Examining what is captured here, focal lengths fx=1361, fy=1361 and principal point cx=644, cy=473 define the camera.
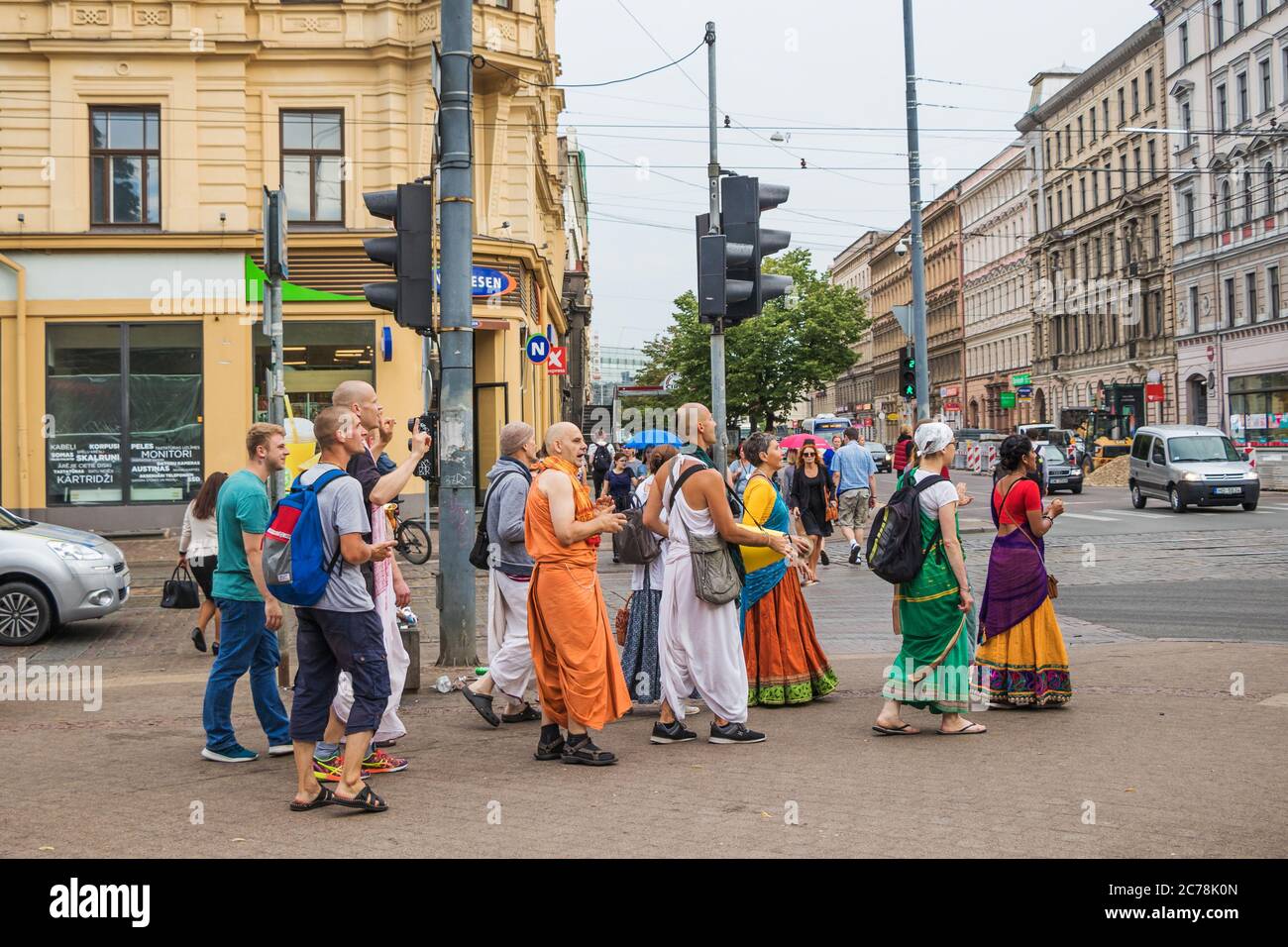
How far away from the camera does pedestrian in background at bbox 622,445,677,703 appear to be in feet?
28.6

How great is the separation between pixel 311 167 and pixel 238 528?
20166 millimetres

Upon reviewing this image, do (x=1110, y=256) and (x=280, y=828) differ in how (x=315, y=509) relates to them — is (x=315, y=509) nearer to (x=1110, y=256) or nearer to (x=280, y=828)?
(x=280, y=828)

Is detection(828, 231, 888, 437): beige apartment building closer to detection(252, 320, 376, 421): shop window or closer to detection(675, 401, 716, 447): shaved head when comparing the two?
detection(252, 320, 376, 421): shop window

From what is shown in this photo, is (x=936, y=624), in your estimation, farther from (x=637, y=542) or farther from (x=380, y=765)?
(x=380, y=765)

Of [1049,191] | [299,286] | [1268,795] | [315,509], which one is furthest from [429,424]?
[1049,191]

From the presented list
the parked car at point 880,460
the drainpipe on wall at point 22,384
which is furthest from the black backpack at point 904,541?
the parked car at point 880,460

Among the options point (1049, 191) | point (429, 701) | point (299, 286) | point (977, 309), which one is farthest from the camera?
point (977, 309)

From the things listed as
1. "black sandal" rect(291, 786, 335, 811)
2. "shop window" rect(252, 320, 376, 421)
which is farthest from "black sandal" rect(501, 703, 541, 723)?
"shop window" rect(252, 320, 376, 421)

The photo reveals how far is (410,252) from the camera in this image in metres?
9.91

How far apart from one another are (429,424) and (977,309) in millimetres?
90126

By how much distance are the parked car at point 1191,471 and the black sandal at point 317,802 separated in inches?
1005

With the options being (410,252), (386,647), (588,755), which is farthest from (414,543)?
(588,755)

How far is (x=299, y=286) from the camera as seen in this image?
25.8m

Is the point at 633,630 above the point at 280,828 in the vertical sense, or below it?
above
